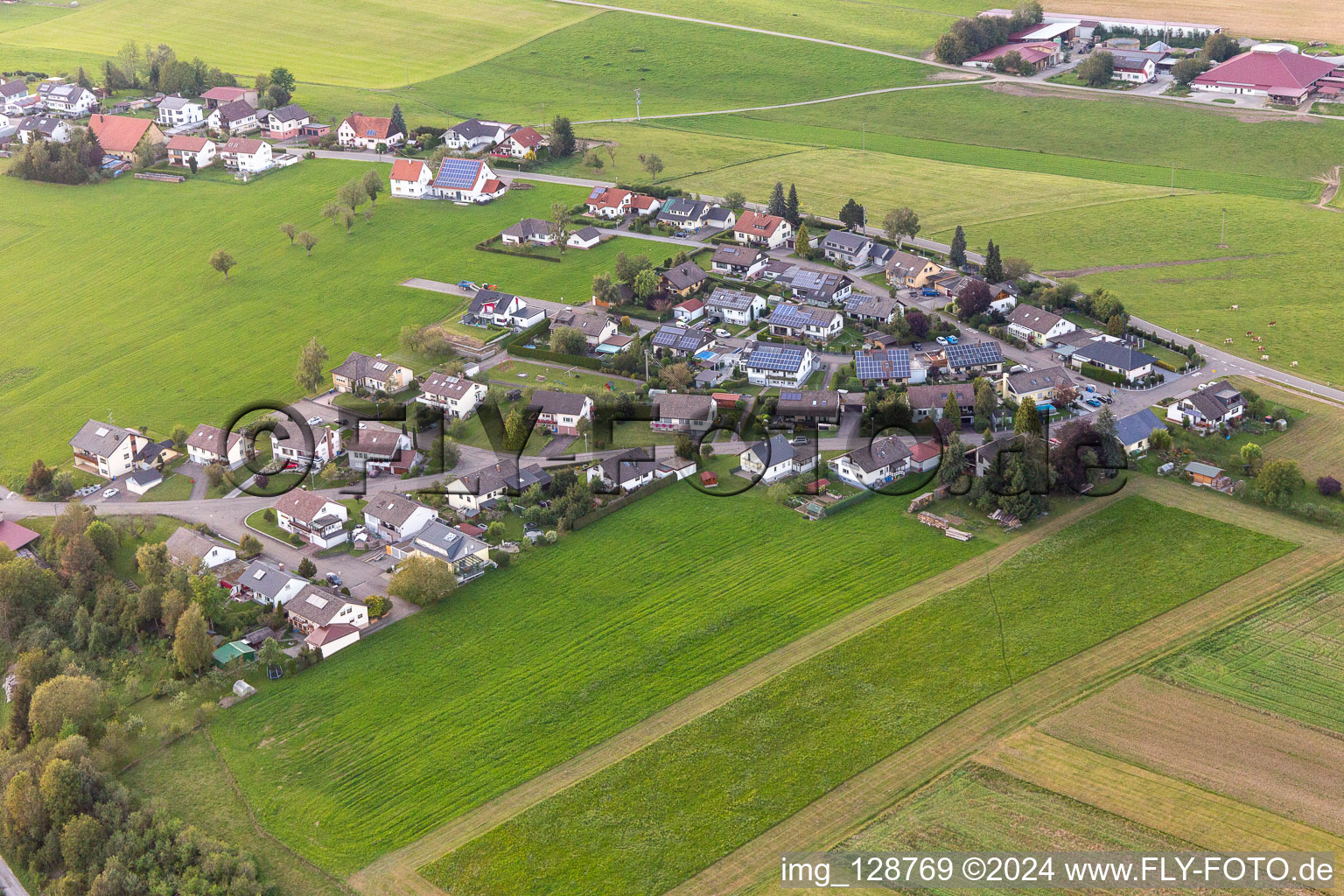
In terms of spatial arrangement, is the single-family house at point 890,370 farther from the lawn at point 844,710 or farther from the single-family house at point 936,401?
the lawn at point 844,710

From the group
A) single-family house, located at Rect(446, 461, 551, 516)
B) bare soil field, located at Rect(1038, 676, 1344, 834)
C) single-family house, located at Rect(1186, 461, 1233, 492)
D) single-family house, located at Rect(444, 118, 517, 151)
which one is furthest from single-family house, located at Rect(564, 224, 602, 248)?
bare soil field, located at Rect(1038, 676, 1344, 834)

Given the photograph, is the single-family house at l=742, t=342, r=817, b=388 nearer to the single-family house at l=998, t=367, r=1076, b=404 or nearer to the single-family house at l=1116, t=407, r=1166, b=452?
the single-family house at l=998, t=367, r=1076, b=404

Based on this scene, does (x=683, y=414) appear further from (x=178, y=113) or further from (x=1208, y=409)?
(x=178, y=113)

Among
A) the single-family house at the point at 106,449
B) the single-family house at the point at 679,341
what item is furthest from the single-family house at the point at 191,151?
the single-family house at the point at 679,341

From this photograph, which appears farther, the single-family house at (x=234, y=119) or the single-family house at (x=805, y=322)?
the single-family house at (x=234, y=119)

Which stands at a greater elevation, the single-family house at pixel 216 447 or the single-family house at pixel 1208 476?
the single-family house at pixel 1208 476

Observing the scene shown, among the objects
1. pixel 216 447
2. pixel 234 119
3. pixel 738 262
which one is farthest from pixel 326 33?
pixel 216 447
